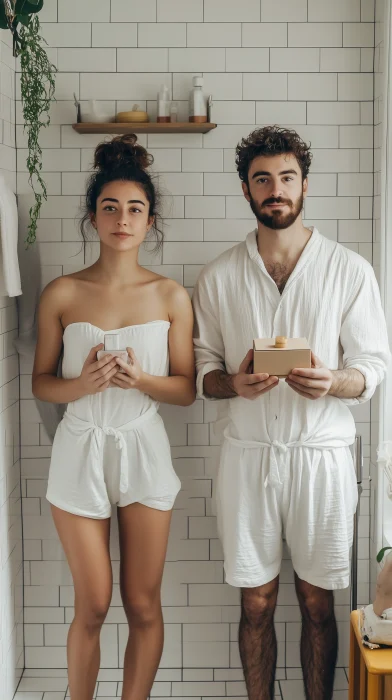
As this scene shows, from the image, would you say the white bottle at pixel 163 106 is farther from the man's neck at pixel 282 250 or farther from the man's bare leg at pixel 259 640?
the man's bare leg at pixel 259 640

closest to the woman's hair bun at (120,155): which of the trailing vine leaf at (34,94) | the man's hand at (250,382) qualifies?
the trailing vine leaf at (34,94)

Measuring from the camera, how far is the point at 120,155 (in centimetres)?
266

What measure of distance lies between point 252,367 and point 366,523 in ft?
3.41

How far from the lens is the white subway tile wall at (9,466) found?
2.82 meters

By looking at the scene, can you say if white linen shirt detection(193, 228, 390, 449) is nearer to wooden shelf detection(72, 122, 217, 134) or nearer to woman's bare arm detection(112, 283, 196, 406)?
woman's bare arm detection(112, 283, 196, 406)

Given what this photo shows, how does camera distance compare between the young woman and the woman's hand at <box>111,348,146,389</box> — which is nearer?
the woman's hand at <box>111,348,146,389</box>

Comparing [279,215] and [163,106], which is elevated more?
[163,106]

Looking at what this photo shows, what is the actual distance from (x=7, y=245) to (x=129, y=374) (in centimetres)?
61

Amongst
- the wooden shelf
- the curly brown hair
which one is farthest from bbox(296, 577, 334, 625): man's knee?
the wooden shelf

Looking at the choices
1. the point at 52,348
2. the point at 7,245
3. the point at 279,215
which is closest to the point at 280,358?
the point at 279,215

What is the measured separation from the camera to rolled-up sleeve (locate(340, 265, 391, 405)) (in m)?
2.56

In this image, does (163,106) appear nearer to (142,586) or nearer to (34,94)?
(34,94)

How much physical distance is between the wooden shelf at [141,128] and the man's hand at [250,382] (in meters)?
0.93

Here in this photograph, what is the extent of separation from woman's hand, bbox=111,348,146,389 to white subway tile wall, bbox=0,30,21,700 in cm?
54
